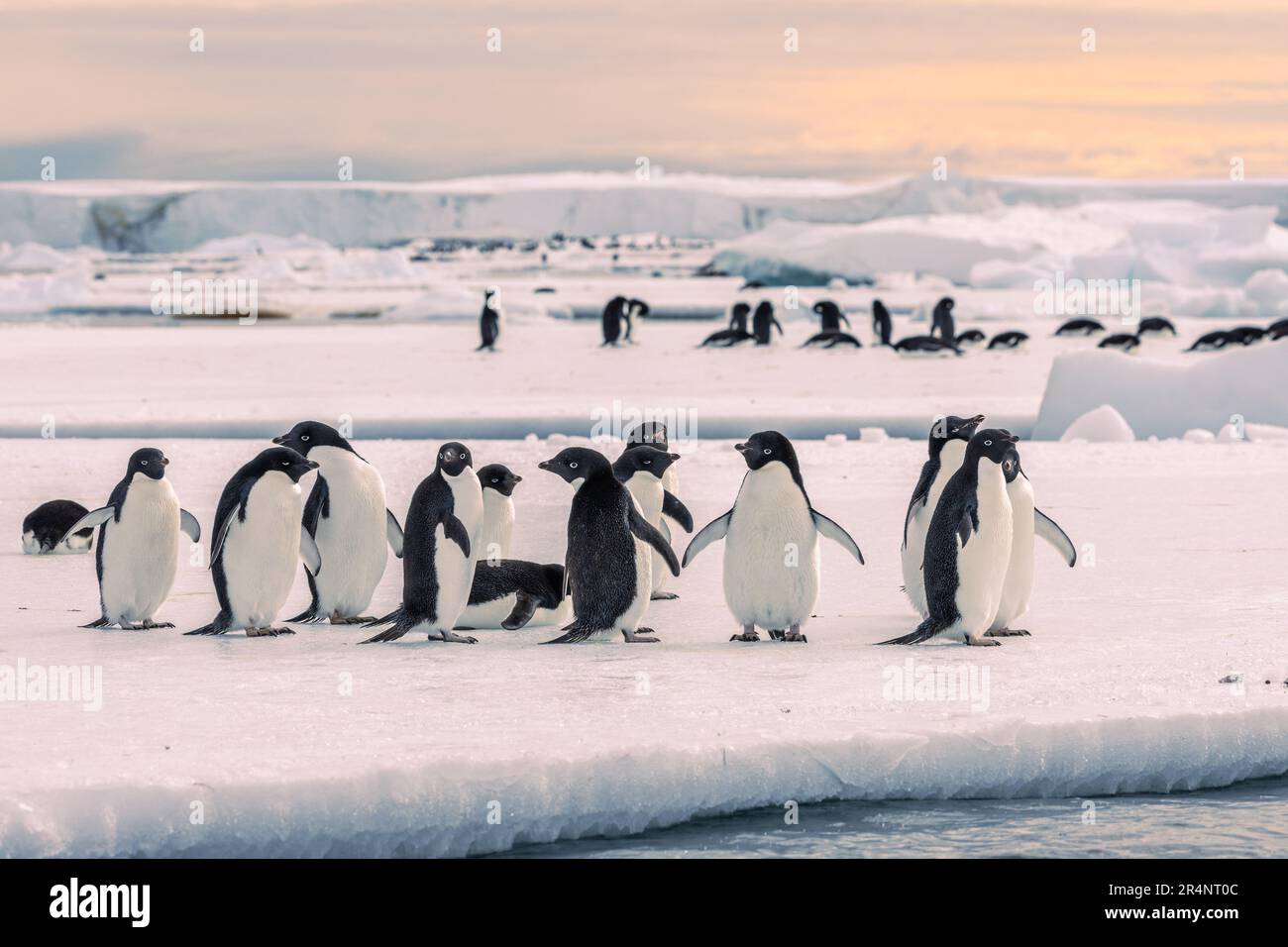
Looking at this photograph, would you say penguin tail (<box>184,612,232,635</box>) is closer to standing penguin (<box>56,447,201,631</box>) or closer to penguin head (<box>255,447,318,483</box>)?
standing penguin (<box>56,447,201,631</box>)

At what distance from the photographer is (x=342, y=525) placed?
5645 mm

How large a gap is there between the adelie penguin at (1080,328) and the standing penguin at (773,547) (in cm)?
1700

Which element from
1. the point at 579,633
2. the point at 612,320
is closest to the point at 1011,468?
the point at 579,633

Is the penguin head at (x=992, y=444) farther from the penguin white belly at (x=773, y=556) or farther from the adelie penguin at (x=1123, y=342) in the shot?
the adelie penguin at (x=1123, y=342)

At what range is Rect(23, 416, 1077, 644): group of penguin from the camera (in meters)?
5.12

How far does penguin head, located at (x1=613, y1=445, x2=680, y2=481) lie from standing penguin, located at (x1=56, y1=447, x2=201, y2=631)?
4.60ft

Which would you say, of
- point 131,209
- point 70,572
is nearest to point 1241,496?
point 70,572

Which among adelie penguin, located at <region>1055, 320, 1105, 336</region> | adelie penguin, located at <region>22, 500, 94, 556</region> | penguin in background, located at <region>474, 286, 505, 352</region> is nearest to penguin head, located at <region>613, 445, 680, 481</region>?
adelie penguin, located at <region>22, 500, 94, 556</region>

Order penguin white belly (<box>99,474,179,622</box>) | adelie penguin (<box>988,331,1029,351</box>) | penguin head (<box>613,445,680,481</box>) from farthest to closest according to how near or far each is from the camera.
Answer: adelie penguin (<box>988,331,1029,351</box>) < penguin head (<box>613,445,680,481</box>) < penguin white belly (<box>99,474,179,622</box>)

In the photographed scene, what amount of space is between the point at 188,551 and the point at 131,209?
5256cm

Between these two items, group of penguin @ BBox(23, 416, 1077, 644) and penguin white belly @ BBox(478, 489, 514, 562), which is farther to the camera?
penguin white belly @ BBox(478, 489, 514, 562)

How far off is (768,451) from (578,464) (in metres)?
0.56

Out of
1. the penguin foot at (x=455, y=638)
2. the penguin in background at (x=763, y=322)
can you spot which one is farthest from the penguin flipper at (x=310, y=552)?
the penguin in background at (x=763, y=322)
